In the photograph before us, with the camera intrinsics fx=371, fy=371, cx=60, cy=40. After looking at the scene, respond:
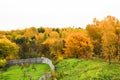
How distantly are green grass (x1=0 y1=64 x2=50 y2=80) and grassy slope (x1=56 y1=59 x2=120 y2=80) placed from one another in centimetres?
453

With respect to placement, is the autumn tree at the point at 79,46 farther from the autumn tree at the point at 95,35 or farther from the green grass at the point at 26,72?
the green grass at the point at 26,72

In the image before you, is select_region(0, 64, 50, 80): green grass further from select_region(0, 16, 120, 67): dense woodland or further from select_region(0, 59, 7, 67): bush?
select_region(0, 16, 120, 67): dense woodland

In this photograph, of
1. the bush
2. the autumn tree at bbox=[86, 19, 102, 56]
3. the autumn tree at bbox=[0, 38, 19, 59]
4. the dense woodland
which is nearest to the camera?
the dense woodland

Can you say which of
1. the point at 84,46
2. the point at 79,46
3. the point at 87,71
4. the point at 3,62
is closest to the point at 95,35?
the point at 84,46

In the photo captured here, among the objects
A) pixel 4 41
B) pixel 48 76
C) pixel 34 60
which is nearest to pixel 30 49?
pixel 4 41

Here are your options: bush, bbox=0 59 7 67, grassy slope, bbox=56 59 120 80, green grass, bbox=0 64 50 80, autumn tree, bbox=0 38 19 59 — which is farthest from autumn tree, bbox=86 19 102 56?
bush, bbox=0 59 7 67

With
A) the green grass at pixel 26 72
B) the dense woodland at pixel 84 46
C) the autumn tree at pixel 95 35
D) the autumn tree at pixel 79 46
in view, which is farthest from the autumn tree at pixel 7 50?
the autumn tree at pixel 95 35

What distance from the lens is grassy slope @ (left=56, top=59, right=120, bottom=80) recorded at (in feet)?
203

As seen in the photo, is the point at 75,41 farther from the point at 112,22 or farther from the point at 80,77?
the point at 80,77

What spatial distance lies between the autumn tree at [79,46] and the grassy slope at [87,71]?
42.4 ft

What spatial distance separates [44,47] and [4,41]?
61.3 feet

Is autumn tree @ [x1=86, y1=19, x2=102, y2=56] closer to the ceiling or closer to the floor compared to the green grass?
closer to the ceiling

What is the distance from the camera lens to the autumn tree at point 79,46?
96.5 metres

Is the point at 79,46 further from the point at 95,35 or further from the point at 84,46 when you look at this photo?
the point at 95,35
